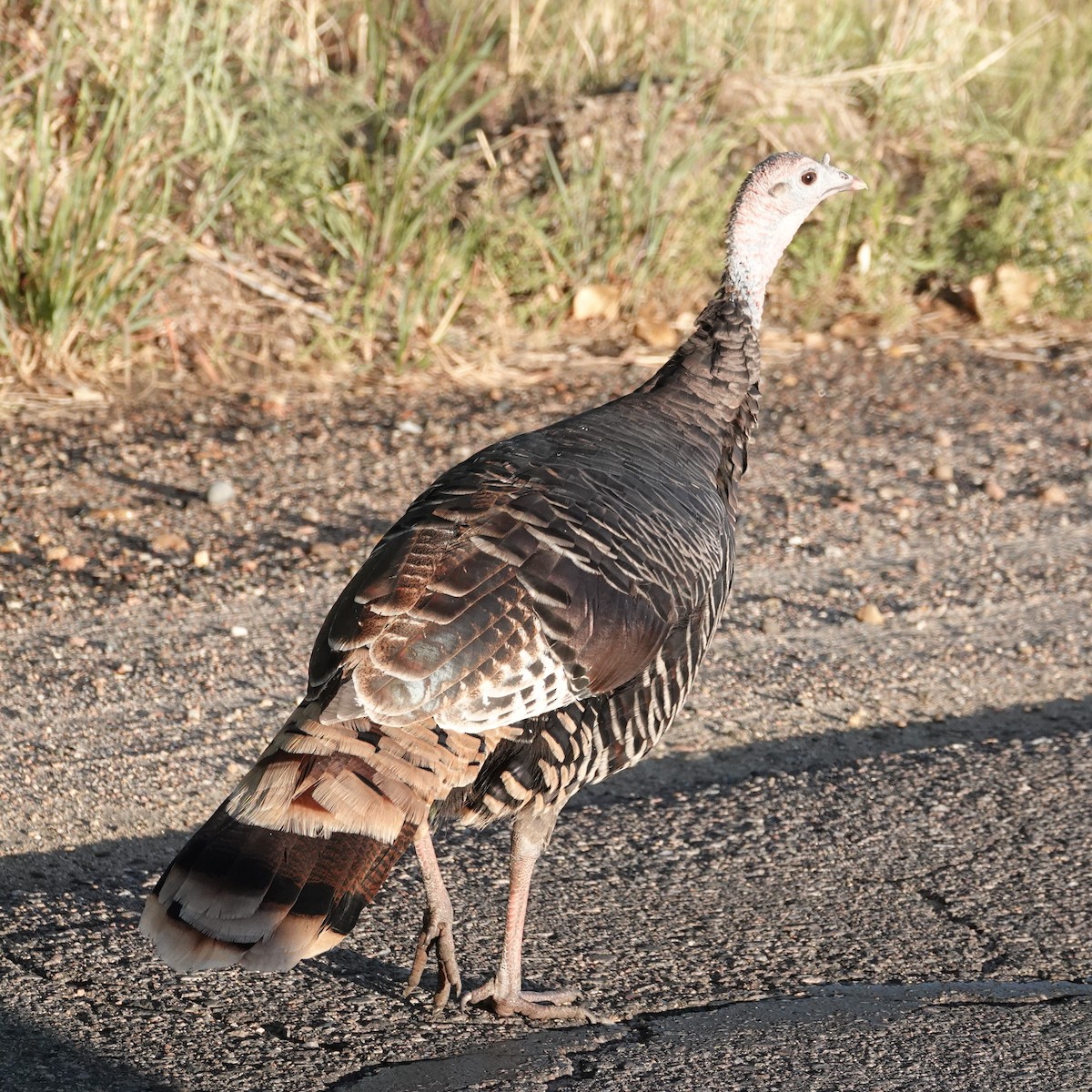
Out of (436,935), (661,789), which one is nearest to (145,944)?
(436,935)

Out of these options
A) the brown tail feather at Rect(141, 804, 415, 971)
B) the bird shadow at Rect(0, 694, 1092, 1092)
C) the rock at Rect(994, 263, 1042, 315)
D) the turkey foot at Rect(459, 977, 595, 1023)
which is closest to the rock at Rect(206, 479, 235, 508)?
the bird shadow at Rect(0, 694, 1092, 1092)

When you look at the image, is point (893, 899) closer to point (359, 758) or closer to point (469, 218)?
point (359, 758)

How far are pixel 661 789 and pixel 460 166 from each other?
3.98m

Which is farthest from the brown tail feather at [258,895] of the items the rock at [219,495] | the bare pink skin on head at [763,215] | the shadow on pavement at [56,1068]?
the rock at [219,495]

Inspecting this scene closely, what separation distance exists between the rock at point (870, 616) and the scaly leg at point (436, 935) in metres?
2.23

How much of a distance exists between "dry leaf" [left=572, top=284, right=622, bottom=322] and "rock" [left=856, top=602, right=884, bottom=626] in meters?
2.85

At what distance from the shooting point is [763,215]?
4426mm

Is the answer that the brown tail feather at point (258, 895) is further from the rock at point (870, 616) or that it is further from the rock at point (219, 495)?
the rock at point (219, 495)

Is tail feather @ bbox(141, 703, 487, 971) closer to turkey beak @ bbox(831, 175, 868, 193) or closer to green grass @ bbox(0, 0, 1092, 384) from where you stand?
turkey beak @ bbox(831, 175, 868, 193)

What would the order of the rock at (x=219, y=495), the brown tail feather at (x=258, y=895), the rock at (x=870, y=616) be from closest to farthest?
the brown tail feather at (x=258, y=895) → the rock at (x=870, y=616) → the rock at (x=219, y=495)

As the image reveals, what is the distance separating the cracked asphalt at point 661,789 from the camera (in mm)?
3105

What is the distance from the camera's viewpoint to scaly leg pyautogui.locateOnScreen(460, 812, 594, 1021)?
3.21 m

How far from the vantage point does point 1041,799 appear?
162 inches

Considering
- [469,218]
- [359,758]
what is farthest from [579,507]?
[469,218]
